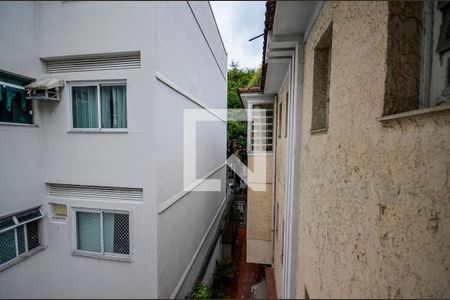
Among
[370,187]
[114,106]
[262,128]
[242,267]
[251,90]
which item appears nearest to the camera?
[370,187]

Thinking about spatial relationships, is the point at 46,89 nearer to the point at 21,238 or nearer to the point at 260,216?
the point at 21,238

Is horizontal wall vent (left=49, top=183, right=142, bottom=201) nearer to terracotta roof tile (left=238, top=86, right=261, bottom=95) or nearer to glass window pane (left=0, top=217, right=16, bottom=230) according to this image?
glass window pane (left=0, top=217, right=16, bottom=230)

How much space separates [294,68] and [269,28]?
0.43 m

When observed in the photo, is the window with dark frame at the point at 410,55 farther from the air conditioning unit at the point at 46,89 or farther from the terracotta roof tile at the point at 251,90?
the terracotta roof tile at the point at 251,90

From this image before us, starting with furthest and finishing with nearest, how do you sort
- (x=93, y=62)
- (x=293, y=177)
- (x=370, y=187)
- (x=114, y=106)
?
(x=114, y=106), (x=93, y=62), (x=293, y=177), (x=370, y=187)

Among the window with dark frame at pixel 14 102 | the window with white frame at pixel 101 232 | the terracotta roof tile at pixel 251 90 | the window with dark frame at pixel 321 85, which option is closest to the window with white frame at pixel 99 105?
the window with dark frame at pixel 14 102

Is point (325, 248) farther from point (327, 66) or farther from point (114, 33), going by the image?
point (114, 33)

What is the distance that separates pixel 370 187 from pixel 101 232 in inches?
124

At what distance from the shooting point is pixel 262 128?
583cm

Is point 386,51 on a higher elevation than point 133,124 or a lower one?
higher

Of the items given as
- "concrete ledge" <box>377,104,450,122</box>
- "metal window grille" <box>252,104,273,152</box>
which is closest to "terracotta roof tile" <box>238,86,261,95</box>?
"metal window grille" <box>252,104,273,152</box>

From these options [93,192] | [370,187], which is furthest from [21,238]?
[370,187]

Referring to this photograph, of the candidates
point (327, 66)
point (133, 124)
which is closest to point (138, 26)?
point (133, 124)

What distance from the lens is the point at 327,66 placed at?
1678 millimetres
